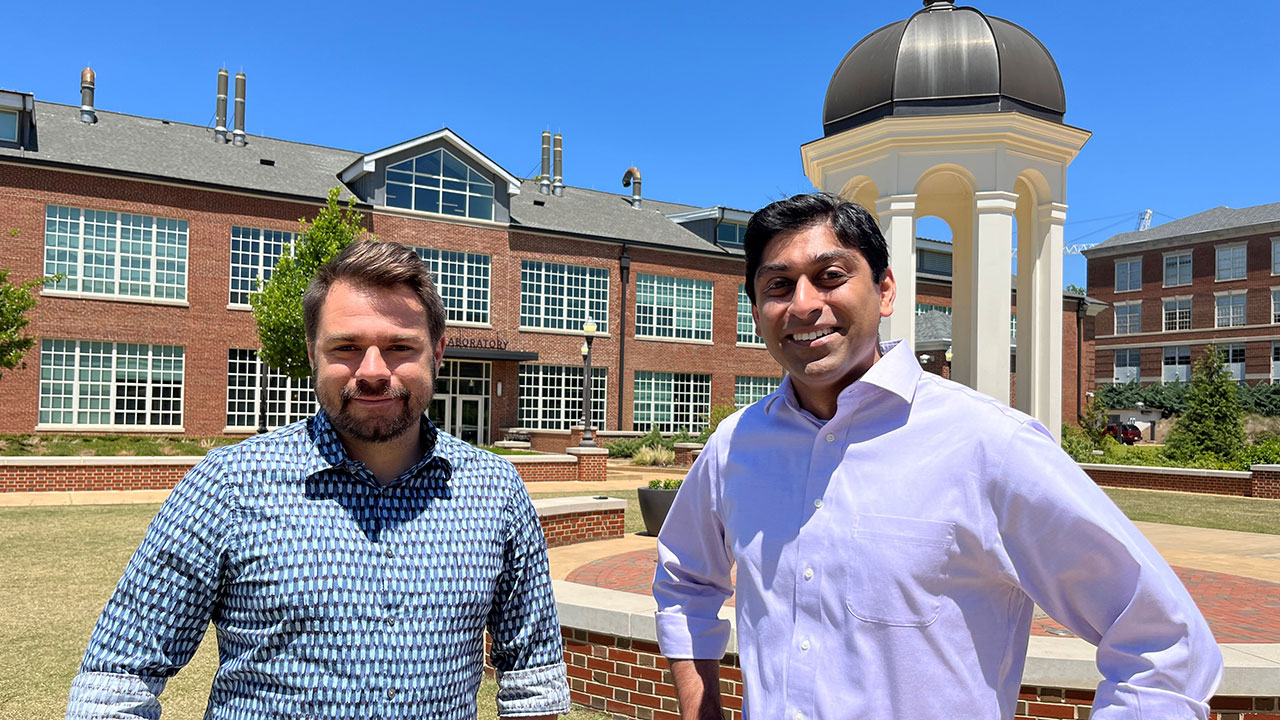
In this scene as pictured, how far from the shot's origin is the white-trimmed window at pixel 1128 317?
209 feet

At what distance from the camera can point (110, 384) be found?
2866 centimetres

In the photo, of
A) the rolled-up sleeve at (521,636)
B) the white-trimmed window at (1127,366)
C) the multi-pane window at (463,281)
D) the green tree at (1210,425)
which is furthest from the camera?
the white-trimmed window at (1127,366)

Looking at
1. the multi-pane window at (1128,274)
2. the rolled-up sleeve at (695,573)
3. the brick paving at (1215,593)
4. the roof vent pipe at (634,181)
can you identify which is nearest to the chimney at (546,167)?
the roof vent pipe at (634,181)

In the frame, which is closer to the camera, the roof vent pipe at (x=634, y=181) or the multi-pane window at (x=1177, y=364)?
the roof vent pipe at (x=634, y=181)

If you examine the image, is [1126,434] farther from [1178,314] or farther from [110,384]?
[110,384]

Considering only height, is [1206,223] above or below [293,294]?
above

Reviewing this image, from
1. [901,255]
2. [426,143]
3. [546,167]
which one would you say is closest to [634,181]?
[546,167]

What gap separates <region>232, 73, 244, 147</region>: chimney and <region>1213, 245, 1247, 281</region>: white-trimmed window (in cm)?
5672

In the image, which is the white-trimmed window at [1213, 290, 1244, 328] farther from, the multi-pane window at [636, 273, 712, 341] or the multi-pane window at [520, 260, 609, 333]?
the multi-pane window at [520, 260, 609, 333]

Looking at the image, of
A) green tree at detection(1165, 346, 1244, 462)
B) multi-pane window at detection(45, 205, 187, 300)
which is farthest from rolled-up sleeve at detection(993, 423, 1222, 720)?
multi-pane window at detection(45, 205, 187, 300)

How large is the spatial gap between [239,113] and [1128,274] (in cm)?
5698

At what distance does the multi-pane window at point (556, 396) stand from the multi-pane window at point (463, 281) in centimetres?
281

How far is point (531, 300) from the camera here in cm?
3600

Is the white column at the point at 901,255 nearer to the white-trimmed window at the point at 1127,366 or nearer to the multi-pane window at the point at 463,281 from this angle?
the multi-pane window at the point at 463,281
